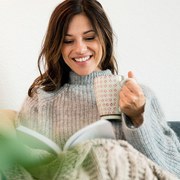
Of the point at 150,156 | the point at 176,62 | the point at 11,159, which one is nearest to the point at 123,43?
the point at 176,62

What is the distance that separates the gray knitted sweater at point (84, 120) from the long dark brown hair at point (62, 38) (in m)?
0.04

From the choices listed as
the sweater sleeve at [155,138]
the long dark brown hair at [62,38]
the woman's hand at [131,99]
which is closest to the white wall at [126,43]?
the long dark brown hair at [62,38]

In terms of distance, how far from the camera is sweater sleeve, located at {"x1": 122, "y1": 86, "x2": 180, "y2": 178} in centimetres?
88

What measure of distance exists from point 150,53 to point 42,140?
956 millimetres

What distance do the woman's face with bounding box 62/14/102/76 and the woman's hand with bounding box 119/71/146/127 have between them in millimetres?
212

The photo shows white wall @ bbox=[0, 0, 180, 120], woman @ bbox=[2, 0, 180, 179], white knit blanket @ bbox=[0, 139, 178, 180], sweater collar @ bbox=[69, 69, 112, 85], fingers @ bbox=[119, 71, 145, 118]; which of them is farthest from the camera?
white wall @ bbox=[0, 0, 180, 120]

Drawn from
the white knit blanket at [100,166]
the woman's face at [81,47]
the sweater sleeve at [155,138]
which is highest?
the woman's face at [81,47]

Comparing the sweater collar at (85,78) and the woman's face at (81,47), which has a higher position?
the woman's face at (81,47)

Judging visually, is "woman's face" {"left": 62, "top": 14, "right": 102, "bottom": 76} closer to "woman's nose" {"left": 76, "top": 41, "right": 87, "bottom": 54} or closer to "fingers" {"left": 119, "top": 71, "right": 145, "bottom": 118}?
"woman's nose" {"left": 76, "top": 41, "right": 87, "bottom": 54}

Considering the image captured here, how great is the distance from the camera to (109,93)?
2.86 feet

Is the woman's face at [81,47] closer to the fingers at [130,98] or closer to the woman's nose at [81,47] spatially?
the woman's nose at [81,47]

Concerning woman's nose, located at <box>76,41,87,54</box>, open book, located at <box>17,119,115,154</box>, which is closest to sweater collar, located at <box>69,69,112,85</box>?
woman's nose, located at <box>76,41,87,54</box>

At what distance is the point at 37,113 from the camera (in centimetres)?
107

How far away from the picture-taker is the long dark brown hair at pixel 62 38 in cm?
104
